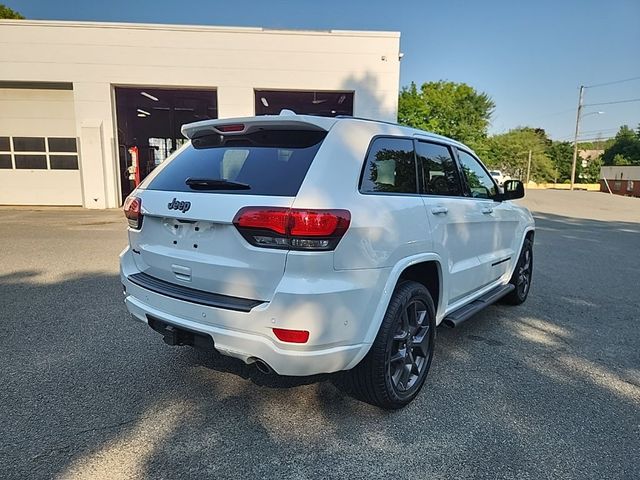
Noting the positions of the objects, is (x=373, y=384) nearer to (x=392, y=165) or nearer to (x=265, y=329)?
(x=265, y=329)

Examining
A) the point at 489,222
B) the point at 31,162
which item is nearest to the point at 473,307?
the point at 489,222

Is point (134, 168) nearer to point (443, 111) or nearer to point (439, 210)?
point (439, 210)

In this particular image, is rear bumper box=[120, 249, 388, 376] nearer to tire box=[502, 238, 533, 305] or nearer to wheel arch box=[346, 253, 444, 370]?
wheel arch box=[346, 253, 444, 370]

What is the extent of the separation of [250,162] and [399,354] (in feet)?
5.19

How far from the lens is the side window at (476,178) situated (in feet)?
13.3

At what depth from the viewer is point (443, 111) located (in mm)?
44625

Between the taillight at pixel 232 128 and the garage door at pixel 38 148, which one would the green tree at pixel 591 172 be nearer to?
the garage door at pixel 38 148

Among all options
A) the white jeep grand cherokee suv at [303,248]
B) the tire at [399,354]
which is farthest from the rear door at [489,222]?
the tire at [399,354]

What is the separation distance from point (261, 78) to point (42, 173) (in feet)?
28.4

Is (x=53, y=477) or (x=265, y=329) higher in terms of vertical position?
(x=265, y=329)

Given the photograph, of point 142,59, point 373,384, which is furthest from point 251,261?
point 142,59

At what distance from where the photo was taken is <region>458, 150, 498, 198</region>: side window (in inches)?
159

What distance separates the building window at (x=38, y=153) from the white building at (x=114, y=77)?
0.12ft

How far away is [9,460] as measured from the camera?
2371mm
